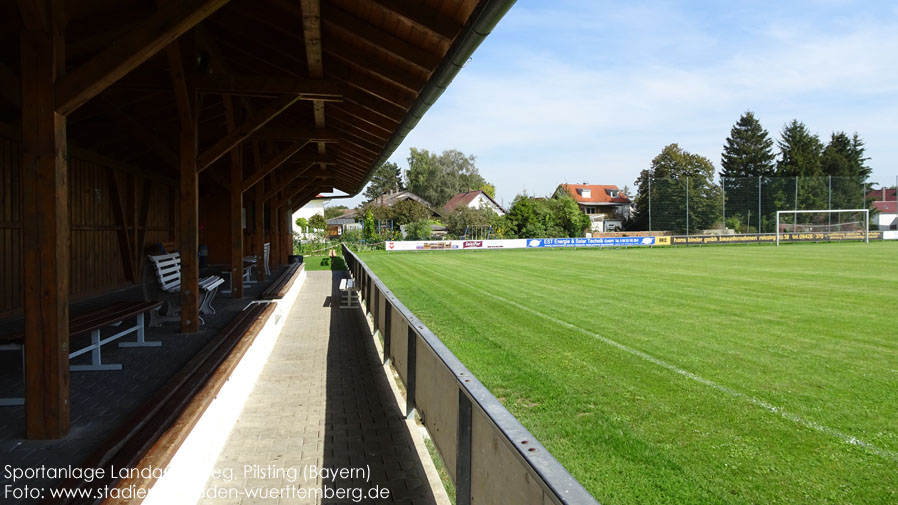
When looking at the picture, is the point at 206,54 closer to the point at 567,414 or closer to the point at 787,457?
the point at 567,414

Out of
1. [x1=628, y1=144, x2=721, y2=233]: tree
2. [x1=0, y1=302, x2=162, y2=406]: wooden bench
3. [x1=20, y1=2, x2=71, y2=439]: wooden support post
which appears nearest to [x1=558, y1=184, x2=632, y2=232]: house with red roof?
[x1=628, y1=144, x2=721, y2=233]: tree

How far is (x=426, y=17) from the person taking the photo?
473 cm

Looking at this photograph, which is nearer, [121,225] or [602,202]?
[121,225]

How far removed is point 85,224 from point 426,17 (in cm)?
770

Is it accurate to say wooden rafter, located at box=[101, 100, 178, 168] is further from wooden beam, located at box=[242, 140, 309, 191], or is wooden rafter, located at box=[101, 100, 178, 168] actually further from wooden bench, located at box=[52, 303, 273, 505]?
wooden bench, located at box=[52, 303, 273, 505]

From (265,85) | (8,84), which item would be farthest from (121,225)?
(8,84)

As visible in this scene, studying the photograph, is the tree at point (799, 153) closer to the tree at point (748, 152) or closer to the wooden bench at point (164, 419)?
the tree at point (748, 152)

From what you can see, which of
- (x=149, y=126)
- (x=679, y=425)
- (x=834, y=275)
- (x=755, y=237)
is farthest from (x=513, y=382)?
(x=755, y=237)

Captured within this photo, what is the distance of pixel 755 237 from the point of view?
43.2 m

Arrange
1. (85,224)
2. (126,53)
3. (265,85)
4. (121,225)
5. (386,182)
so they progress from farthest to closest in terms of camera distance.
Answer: (386,182), (121,225), (85,224), (265,85), (126,53)

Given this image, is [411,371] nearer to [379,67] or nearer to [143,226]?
[379,67]

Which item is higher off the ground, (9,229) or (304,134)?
(304,134)

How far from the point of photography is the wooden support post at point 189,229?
6.75 meters

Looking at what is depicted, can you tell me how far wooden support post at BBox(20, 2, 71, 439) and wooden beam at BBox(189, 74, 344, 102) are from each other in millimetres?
3429
